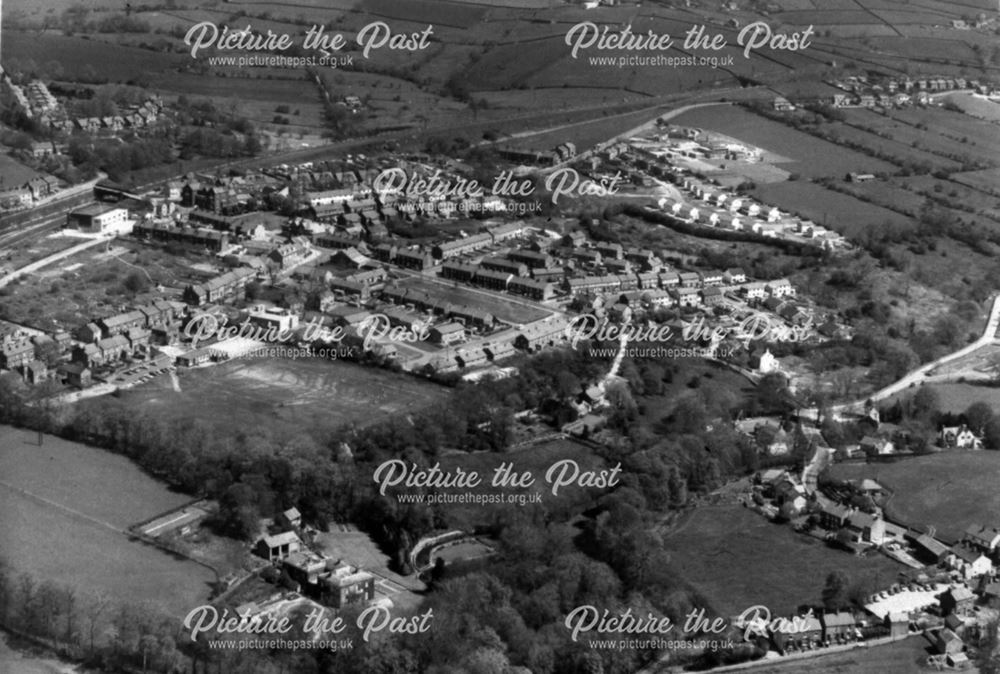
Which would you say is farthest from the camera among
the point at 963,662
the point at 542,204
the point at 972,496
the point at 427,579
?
the point at 542,204

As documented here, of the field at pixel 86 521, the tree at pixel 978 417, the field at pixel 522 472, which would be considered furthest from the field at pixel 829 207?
the field at pixel 86 521

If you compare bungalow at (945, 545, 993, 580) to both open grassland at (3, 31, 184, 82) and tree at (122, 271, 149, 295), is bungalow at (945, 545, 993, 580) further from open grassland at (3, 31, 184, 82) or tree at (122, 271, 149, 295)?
open grassland at (3, 31, 184, 82)

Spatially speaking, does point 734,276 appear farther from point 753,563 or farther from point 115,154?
point 115,154

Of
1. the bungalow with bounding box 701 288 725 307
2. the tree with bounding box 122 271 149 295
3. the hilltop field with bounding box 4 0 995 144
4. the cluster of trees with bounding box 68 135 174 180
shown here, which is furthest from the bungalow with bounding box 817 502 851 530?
the hilltop field with bounding box 4 0 995 144

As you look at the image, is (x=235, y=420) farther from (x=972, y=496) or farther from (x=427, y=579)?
(x=972, y=496)

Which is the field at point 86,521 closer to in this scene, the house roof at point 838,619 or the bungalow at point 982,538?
the house roof at point 838,619

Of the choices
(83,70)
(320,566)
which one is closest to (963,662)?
(320,566)
